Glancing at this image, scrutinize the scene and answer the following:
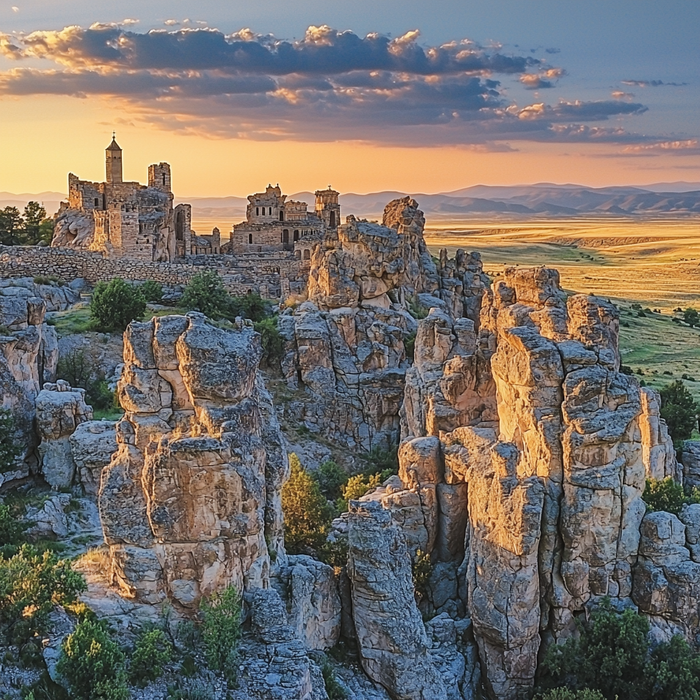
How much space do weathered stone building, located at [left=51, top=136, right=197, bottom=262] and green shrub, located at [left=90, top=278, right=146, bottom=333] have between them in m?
11.5

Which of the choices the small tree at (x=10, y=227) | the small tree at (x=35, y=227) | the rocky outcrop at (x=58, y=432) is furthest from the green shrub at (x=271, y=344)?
the small tree at (x=10, y=227)

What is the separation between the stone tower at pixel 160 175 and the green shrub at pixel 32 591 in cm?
5286

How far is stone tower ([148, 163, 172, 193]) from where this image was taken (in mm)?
68750

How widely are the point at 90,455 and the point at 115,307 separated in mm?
18151

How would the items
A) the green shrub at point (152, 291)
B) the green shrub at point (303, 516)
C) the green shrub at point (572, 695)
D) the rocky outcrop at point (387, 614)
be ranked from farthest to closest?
1. the green shrub at point (152, 291)
2. the green shrub at point (303, 516)
3. the green shrub at point (572, 695)
4. the rocky outcrop at point (387, 614)

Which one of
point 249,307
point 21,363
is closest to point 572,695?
point 21,363

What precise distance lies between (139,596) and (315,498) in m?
10.7

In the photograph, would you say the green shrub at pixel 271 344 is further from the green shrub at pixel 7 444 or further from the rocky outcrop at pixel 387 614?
the rocky outcrop at pixel 387 614

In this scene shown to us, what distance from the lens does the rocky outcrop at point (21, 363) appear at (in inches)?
1141

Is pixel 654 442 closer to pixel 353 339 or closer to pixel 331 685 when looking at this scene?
pixel 353 339

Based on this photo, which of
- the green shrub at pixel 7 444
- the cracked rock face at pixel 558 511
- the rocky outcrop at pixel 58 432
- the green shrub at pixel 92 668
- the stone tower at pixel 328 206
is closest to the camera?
the green shrub at pixel 92 668

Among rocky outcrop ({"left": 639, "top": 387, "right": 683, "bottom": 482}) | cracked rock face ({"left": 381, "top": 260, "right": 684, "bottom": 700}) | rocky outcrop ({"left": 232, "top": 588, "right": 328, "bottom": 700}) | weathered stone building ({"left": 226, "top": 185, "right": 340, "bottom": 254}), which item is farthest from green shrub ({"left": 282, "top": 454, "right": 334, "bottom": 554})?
weathered stone building ({"left": 226, "top": 185, "right": 340, "bottom": 254})

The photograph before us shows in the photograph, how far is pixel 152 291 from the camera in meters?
51.3

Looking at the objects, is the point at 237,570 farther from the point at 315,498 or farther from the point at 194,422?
the point at 315,498
